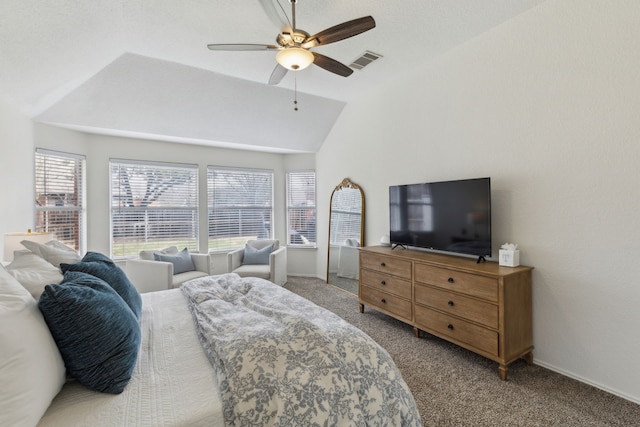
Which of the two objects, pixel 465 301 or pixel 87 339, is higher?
pixel 87 339

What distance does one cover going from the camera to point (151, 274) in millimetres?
3771

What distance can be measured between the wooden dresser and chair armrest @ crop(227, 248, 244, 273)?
2.49 m

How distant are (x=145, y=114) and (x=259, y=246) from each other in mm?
2580

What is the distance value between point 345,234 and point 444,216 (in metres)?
2.00

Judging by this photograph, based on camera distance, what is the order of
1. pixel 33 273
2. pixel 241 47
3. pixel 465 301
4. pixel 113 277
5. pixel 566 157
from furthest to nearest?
pixel 465 301 → pixel 566 157 → pixel 241 47 → pixel 113 277 → pixel 33 273

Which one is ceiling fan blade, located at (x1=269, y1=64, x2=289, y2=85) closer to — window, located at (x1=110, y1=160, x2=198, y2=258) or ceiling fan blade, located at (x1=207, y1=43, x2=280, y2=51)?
ceiling fan blade, located at (x1=207, y1=43, x2=280, y2=51)

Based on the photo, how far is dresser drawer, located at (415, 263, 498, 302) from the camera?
2.33 metres

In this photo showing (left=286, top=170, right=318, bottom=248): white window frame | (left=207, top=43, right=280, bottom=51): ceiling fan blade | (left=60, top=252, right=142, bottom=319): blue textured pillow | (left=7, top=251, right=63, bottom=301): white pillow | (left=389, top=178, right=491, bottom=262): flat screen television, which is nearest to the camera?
(left=7, top=251, right=63, bottom=301): white pillow

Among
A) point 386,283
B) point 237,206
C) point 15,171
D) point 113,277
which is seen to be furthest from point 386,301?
point 15,171

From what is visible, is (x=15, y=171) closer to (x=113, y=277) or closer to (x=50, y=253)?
(x=50, y=253)

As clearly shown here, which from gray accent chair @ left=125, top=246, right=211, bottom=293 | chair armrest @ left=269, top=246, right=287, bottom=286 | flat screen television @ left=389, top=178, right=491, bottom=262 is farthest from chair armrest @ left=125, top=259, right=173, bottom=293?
flat screen television @ left=389, top=178, right=491, bottom=262

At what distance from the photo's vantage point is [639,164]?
1.95 m

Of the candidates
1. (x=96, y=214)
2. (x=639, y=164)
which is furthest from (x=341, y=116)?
(x=96, y=214)

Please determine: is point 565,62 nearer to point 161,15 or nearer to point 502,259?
point 502,259
